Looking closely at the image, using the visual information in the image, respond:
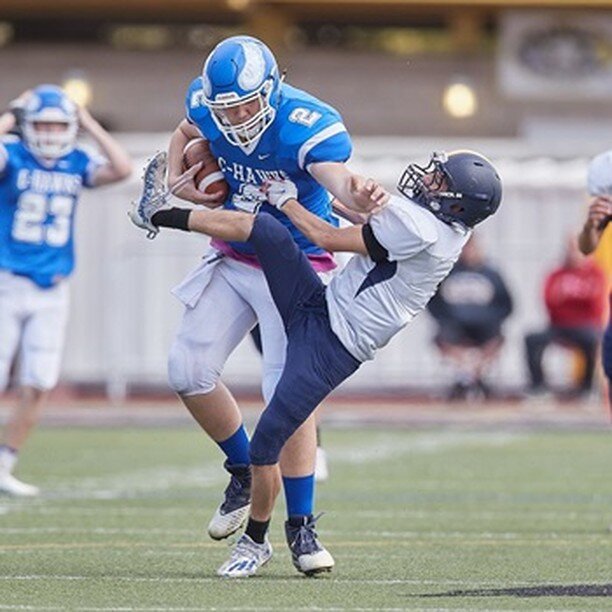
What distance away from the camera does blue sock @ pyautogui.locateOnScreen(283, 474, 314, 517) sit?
7773mm

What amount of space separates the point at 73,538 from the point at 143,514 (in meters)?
1.13

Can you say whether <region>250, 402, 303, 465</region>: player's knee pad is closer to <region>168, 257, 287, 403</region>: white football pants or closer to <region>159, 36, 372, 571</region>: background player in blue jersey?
<region>159, 36, 372, 571</region>: background player in blue jersey

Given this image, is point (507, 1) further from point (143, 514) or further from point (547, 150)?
point (143, 514)

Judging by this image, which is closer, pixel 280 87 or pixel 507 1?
pixel 280 87

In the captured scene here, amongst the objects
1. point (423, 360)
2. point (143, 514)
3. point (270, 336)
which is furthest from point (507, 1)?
point (270, 336)

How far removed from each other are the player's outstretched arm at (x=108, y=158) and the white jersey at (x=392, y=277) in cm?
407

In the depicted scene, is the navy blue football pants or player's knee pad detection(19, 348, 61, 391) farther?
player's knee pad detection(19, 348, 61, 391)

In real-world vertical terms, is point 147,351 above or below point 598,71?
below

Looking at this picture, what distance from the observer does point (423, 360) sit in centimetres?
2047

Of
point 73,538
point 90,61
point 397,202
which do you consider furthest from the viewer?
point 90,61

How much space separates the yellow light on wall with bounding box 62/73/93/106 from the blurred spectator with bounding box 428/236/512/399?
4.65 metres

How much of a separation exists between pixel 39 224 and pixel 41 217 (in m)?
0.04

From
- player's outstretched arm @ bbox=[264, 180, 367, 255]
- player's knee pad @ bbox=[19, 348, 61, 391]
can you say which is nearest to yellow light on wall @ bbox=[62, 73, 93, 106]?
player's knee pad @ bbox=[19, 348, 61, 391]

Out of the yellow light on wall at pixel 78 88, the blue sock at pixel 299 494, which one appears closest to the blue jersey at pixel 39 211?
the blue sock at pixel 299 494
